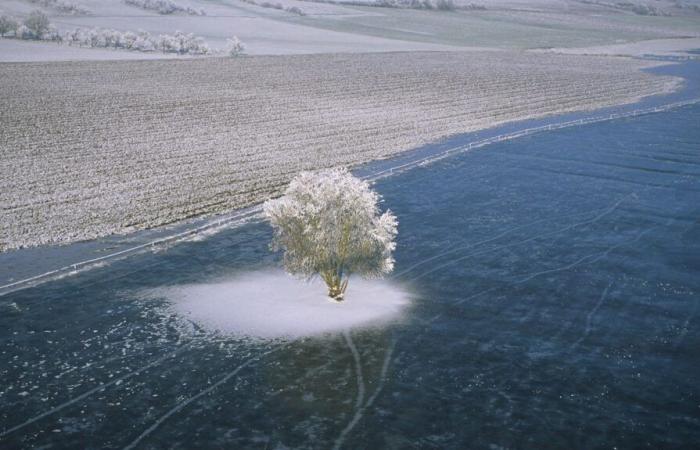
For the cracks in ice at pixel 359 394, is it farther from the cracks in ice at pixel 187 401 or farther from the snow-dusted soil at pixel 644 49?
the snow-dusted soil at pixel 644 49

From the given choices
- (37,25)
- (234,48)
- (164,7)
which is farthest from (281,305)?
(164,7)

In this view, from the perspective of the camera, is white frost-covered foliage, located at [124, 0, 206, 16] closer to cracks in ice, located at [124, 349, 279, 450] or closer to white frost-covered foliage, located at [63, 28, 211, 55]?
white frost-covered foliage, located at [63, 28, 211, 55]

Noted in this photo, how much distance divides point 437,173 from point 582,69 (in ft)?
214

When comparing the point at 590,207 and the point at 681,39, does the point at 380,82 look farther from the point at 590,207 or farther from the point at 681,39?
the point at 681,39

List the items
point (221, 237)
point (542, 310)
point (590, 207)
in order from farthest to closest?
1. point (590, 207)
2. point (221, 237)
3. point (542, 310)

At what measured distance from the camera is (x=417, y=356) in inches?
829

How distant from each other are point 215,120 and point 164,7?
94.7 m

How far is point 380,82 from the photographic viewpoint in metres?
81.2

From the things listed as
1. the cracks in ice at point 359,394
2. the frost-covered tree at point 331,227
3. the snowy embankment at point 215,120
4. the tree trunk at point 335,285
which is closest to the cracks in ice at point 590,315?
the cracks in ice at point 359,394

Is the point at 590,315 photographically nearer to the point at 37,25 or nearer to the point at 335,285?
the point at 335,285

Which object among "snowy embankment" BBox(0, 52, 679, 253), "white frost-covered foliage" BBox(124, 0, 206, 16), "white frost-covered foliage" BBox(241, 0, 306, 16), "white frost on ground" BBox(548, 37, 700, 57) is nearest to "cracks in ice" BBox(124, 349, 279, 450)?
"snowy embankment" BBox(0, 52, 679, 253)

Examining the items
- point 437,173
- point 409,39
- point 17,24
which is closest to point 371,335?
point 437,173

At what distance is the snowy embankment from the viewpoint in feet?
116

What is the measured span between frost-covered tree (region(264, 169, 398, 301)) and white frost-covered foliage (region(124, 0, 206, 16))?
12729 centimetres
